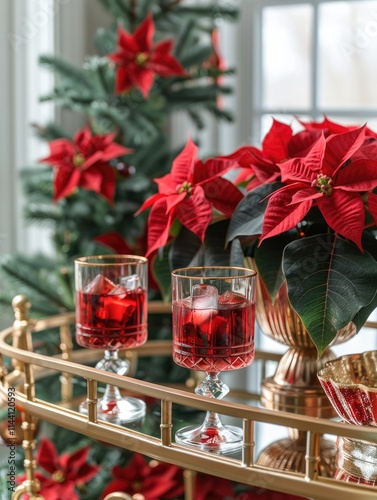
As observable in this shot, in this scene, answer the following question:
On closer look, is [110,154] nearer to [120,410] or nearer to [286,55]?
[120,410]

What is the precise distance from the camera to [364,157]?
84 cm

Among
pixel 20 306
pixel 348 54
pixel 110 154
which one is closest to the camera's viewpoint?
pixel 20 306

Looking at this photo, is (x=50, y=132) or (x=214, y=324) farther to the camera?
(x=50, y=132)

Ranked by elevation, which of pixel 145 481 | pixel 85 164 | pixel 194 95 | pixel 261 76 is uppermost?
pixel 261 76

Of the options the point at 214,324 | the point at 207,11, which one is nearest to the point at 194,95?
the point at 207,11

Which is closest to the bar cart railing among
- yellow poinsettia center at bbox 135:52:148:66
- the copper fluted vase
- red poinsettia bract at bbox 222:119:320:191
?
the copper fluted vase

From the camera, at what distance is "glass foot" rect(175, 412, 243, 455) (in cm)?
82

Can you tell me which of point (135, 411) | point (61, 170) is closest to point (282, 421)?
point (135, 411)

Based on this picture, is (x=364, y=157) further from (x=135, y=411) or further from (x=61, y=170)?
(x=61, y=170)

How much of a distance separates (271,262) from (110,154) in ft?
2.23

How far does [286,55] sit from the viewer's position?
2.20 m

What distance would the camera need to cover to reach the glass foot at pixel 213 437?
0.82 meters

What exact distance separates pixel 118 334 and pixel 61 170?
60 centimetres

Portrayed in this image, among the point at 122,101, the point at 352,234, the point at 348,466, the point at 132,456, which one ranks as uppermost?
the point at 122,101
